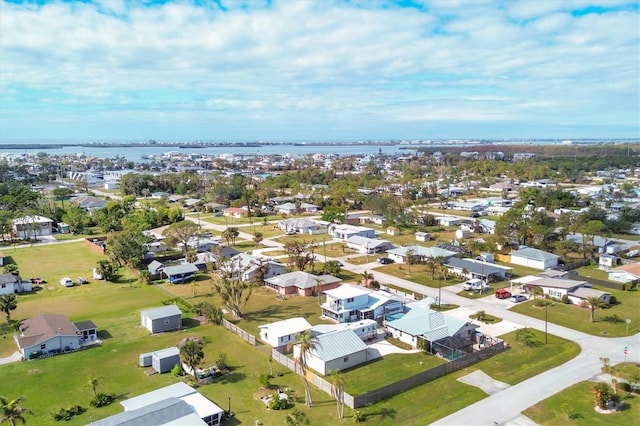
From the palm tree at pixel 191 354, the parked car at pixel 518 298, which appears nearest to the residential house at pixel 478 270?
the parked car at pixel 518 298

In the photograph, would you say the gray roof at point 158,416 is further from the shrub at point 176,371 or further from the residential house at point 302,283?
the residential house at point 302,283

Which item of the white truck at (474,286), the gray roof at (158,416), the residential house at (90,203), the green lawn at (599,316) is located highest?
the residential house at (90,203)

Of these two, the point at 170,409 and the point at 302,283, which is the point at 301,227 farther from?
the point at 170,409

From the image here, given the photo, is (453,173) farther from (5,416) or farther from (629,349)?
(5,416)

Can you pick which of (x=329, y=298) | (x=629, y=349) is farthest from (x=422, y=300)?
(x=629, y=349)

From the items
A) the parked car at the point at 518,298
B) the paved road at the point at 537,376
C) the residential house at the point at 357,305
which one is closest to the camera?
the paved road at the point at 537,376
